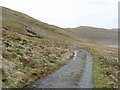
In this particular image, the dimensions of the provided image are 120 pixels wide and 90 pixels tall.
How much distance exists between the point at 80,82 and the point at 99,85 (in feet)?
8.14

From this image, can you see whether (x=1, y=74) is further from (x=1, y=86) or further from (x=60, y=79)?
(x=60, y=79)

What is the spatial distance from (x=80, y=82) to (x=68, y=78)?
8.40 ft

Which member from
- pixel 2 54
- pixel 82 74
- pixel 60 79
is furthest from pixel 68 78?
pixel 2 54

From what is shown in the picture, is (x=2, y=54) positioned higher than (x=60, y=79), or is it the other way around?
(x=2, y=54)

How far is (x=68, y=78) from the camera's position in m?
27.9

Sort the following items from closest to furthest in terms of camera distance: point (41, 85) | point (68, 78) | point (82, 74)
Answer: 1. point (41, 85)
2. point (68, 78)
3. point (82, 74)

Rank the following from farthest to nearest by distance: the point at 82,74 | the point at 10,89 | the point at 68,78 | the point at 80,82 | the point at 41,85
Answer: the point at 82,74, the point at 68,78, the point at 80,82, the point at 41,85, the point at 10,89

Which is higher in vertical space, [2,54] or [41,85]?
[2,54]

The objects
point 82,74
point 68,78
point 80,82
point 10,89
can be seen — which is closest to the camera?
point 10,89

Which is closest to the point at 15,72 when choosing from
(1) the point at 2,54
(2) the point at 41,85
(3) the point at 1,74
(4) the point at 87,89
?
(3) the point at 1,74

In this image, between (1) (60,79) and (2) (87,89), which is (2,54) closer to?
(1) (60,79)

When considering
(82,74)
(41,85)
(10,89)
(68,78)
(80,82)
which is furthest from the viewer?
(82,74)

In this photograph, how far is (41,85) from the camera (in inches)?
944

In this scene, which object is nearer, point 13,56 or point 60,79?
point 60,79
